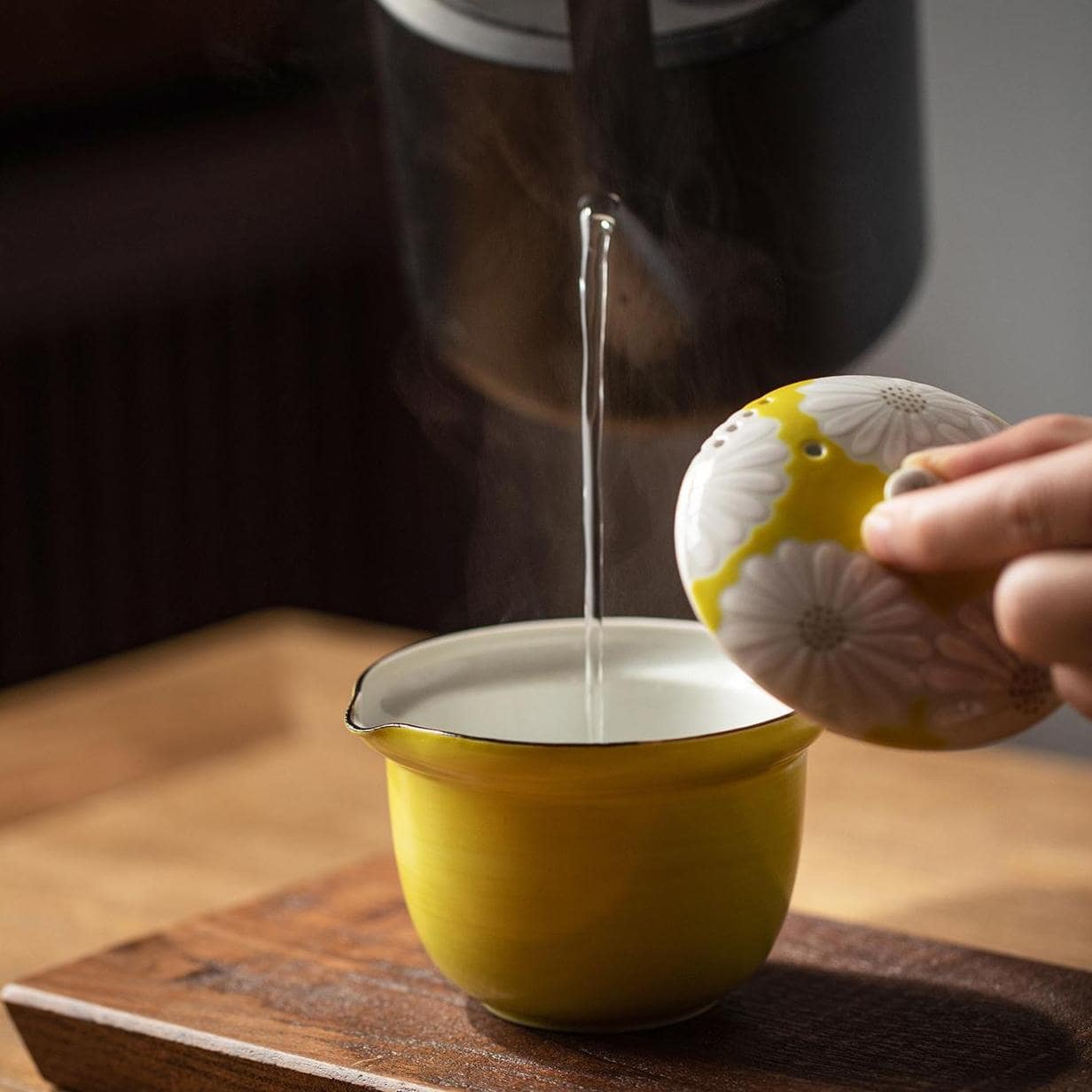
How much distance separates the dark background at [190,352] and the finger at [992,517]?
4.71ft

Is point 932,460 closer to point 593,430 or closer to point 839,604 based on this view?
point 839,604

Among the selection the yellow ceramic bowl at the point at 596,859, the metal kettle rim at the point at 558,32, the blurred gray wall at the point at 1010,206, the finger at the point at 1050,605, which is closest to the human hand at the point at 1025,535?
the finger at the point at 1050,605

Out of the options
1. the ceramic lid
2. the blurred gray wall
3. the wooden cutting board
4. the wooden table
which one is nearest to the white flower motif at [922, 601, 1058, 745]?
the ceramic lid

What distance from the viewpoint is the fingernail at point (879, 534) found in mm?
522

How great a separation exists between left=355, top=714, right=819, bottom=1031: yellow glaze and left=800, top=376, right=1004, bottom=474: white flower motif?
0.12 metres

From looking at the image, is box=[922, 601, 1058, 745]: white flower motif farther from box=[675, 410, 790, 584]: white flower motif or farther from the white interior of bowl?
the white interior of bowl

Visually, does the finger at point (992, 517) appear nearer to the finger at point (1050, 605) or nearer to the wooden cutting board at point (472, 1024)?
the finger at point (1050, 605)

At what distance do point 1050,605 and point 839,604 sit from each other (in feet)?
0.25

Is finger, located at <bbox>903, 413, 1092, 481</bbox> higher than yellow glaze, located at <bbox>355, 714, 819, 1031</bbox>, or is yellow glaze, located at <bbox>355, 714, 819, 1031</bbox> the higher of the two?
finger, located at <bbox>903, 413, 1092, 481</bbox>

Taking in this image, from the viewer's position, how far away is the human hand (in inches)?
19.1

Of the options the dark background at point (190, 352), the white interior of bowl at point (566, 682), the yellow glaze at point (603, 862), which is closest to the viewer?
the yellow glaze at point (603, 862)

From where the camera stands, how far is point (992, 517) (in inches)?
19.6

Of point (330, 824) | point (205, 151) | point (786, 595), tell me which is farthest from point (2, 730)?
point (205, 151)

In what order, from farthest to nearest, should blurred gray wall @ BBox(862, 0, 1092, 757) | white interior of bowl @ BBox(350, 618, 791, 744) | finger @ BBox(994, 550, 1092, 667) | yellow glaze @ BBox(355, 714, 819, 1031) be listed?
1. blurred gray wall @ BBox(862, 0, 1092, 757)
2. white interior of bowl @ BBox(350, 618, 791, 744)
3. yellow glaze @ BBox(355, 714, 819, 1031)
4. finger @ BBox(994, 550, 1092, 667)
